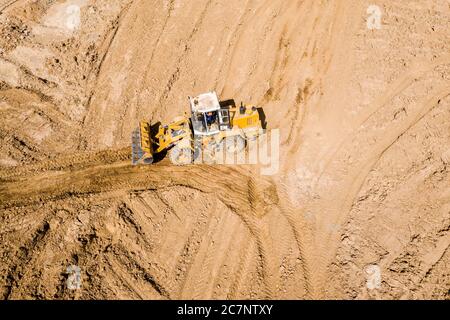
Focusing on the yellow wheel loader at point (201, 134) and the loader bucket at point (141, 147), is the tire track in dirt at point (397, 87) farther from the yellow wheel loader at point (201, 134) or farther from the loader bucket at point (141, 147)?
the loader bucket at point (141, 147)

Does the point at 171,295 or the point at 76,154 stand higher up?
the point at 76,154

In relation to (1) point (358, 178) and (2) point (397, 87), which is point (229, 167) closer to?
(1) point (358, 178)

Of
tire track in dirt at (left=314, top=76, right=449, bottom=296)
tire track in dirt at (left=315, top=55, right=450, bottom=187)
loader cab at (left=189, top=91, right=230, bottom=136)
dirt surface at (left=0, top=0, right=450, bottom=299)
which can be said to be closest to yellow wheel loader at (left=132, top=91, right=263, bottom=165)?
loader cab at (left=189, top=91, right=230, bottom=136)

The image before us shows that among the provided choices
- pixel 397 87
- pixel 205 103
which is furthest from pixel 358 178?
pixel 205 103

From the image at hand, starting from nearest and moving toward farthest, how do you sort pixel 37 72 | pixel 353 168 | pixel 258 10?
pixel 353 168
pixel 37 72
pixel 258 10

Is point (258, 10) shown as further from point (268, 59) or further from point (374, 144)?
point (374, 144)

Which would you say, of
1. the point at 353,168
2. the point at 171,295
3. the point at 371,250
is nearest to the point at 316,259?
the point at 371,250

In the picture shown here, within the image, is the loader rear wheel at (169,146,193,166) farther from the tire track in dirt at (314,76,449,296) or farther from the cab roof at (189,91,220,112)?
the tire track in dirt at (314,76,449,296)

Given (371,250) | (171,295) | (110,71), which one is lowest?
(171,295)
